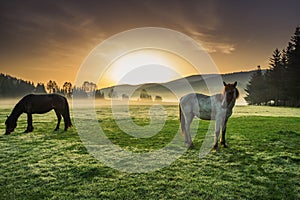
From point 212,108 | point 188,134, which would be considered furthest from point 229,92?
point 188,134

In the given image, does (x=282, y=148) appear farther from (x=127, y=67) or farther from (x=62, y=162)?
(x=62, y=162)

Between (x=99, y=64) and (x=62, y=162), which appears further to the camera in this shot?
(x=99, y=64)

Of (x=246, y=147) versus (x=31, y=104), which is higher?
(x=31, y=104)

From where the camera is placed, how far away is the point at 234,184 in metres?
5.22

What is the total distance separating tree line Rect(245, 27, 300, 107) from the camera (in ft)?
141

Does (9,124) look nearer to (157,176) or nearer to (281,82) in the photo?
(157,176)

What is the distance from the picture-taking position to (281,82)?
47.0 metres

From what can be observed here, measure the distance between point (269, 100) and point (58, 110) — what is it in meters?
55.7

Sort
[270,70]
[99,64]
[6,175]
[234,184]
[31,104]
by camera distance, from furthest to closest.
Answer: [270,70] < [31,104] < [99,64] < [6,175] < [234,184]

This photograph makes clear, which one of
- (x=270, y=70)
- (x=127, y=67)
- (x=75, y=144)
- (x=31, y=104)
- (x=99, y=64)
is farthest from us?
(x=270, y=70)

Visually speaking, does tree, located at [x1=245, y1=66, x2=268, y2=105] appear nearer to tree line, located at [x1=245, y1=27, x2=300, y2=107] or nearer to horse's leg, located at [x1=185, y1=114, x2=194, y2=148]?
tree line, located at [x1=245, y1=27, x2=300, y2=107]

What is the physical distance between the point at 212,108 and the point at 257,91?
193 feet

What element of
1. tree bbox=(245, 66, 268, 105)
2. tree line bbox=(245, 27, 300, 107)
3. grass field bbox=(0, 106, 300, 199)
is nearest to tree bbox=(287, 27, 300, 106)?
tree line bbox=(245, 27, 300, 107)

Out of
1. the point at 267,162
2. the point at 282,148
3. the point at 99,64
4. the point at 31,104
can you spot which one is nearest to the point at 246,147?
the point at 282,148
